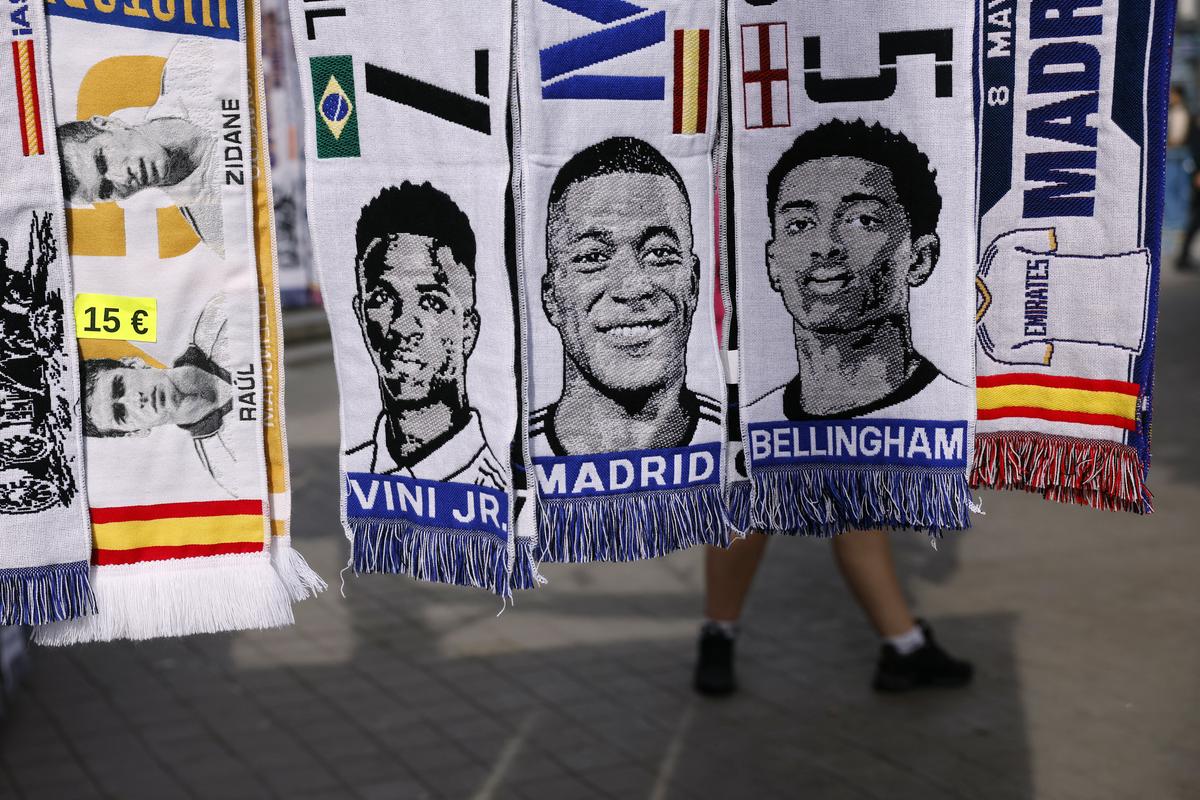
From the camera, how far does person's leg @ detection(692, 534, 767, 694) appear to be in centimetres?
398

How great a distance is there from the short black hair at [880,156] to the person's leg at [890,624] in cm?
205

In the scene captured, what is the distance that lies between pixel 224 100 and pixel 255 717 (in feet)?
9.00

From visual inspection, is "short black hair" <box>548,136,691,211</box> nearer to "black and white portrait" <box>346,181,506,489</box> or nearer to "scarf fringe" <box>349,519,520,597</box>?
"black and white portrait" <box>346,181,506,489</box>

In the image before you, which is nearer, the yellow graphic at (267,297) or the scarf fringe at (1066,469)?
the yellow graphic at (267,297)

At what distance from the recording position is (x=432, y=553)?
1996 millimetres

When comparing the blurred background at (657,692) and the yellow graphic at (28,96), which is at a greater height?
the yellow graphic at (28,96)

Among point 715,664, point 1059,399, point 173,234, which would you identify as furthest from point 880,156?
point 715,664

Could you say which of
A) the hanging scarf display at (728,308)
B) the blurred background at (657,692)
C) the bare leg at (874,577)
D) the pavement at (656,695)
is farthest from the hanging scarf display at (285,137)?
the hanging scarf display at (728,308)

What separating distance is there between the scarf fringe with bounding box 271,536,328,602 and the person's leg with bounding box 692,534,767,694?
209 centimetres

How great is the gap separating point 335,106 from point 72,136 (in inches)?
14.4

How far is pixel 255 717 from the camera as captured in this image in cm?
414

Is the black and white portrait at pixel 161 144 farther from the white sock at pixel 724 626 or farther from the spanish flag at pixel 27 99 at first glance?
the white sock at pixel 724 626

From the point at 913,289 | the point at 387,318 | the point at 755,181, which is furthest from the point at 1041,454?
the point at 387,318

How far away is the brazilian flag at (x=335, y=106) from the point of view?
73.2 inches
